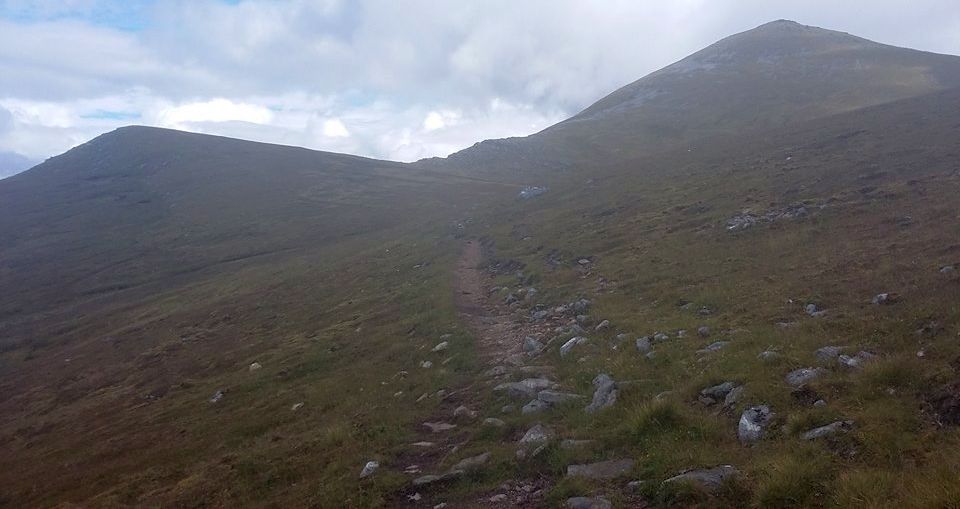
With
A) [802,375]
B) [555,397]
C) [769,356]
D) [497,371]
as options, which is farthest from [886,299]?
[497,371]

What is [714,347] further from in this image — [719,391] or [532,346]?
[532,346]

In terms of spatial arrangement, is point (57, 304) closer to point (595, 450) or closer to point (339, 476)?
point (339, 476)

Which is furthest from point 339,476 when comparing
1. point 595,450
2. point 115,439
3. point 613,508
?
point 115,439

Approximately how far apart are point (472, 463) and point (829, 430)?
7.31 meters

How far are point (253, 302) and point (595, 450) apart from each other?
48.0 metres

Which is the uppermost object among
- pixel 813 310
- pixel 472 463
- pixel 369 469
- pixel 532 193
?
pixel 532 193

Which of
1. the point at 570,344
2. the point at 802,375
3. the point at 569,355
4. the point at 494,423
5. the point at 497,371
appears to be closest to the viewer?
the point at 802,375

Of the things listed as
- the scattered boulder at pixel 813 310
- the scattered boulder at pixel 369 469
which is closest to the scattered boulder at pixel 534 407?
the scattered boulder at pixel 369 469

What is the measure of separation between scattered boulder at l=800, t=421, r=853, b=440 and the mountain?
3 centimetres

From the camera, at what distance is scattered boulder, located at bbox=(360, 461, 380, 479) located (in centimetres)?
1460

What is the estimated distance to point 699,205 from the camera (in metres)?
A: 43.2

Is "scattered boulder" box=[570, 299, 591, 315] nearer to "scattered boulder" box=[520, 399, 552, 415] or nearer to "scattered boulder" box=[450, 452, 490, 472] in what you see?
"scattered boulder" box=[520, 399, 552, 415]

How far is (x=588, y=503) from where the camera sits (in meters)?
10.5

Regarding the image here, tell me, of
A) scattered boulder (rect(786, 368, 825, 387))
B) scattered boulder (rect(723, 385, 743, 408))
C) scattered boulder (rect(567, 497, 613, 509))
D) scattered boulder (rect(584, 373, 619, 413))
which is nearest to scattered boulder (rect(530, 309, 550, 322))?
scattered boulder (rect(584, 373, 619, 413))
